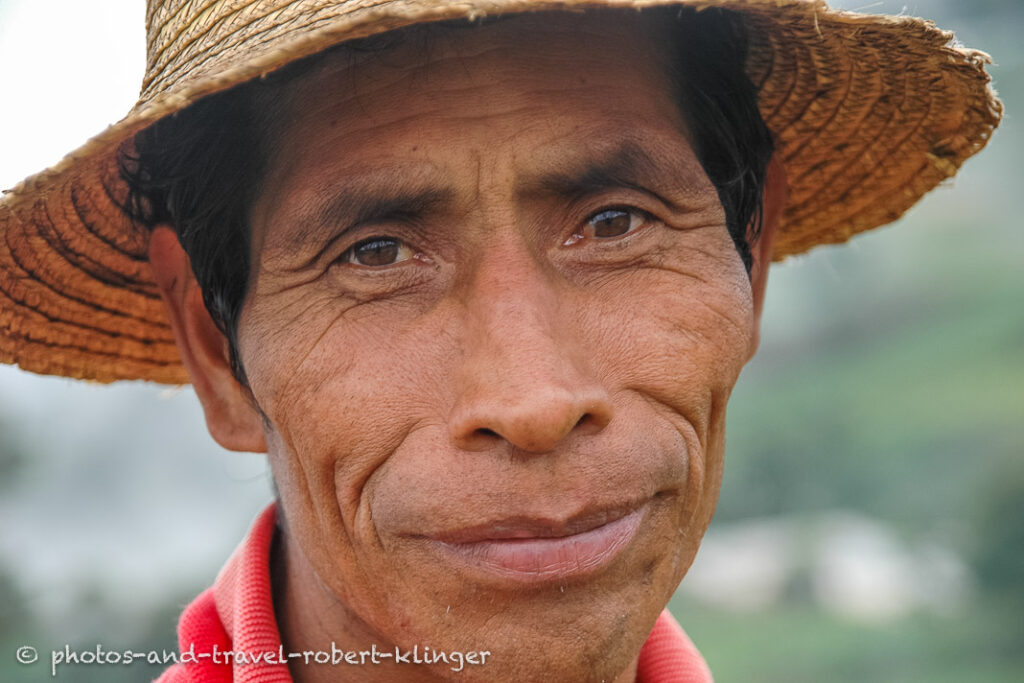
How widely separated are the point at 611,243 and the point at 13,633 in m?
5.10

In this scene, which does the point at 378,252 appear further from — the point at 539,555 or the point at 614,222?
the point at 539,555

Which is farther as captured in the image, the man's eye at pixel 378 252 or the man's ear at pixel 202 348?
the man's ear at pixel 202 348

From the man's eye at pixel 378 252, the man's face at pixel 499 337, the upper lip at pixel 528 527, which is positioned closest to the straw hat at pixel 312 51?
the man's face at pixel 499 337

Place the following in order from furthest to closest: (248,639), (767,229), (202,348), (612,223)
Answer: (767,229) < (202,348) < (248,639) < (612,223)

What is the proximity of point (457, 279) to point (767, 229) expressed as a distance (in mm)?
1002

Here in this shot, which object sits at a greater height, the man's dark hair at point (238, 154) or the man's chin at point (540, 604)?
the man's dark hair at point (238, 154)

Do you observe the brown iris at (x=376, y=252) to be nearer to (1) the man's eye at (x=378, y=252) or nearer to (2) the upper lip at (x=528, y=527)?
(1) the man's eye at (x=378, y=252)

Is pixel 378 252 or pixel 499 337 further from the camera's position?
pixel 378 252

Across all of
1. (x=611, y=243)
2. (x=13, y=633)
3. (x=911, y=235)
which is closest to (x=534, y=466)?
(x=611, y=243)

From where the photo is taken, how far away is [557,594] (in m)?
1.79

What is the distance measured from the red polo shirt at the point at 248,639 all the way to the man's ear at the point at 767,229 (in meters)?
0.78

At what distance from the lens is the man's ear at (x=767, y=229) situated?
250cm

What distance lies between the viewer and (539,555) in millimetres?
1758

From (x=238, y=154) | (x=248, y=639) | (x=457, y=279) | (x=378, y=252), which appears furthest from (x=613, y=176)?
(x=248, y=639)
